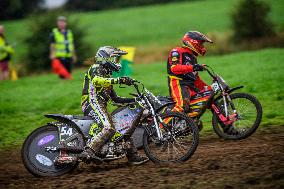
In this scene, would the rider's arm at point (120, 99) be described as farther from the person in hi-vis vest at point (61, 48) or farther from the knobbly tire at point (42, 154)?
the person in hi-vis vest at point (61, 48)

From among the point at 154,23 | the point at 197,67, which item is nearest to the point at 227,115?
the point at 197,67

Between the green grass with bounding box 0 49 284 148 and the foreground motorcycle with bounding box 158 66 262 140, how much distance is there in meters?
1.67

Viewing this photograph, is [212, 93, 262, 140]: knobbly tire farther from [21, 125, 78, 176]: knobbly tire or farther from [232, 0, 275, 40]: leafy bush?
[232, 0, 275, 40]: leafy bush

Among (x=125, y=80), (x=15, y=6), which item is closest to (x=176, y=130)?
(x=125, y=80)

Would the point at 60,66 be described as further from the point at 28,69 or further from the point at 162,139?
the point at 162,139

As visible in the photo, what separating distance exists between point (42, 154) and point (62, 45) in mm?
12845

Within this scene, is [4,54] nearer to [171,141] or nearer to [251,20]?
[251,20]

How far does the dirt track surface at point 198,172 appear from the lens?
733 cm

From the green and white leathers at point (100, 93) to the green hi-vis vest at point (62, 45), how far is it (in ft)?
41.2

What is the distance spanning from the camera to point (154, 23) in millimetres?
50906

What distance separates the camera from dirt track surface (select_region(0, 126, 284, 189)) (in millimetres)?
7332

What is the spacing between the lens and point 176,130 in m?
8.80

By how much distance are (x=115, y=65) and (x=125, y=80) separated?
49 cm

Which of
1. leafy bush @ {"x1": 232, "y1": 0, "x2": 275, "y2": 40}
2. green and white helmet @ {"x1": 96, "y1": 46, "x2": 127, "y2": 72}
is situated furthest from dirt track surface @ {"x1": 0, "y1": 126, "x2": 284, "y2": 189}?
leafy bush @ {"x1": 232, "y1": 0, "x2": 275, "y2": 40}
